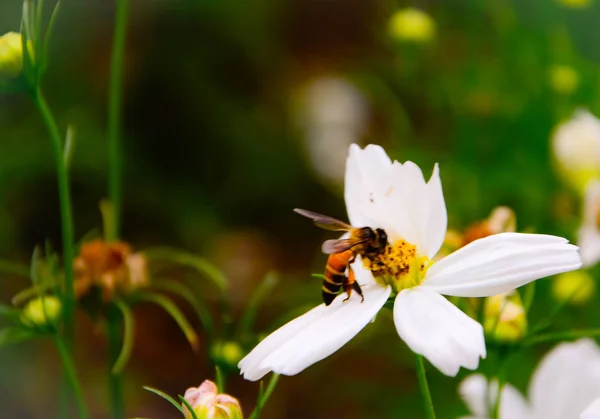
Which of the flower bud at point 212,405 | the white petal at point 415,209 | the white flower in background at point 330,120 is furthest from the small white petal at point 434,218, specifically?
the white flower in background at point 330,120

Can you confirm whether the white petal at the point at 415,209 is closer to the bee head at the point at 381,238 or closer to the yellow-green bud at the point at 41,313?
the bee head at the point at 381,238

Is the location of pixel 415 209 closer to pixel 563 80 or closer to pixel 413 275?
pixel 413 275

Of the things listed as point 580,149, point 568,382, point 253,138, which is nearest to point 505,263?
point 568,382

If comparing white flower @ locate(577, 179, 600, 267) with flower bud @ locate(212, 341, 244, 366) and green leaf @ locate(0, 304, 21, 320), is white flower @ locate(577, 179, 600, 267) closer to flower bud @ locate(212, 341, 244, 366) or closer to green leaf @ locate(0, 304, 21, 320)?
flower bud @ locate(212, 341, 244, 366)

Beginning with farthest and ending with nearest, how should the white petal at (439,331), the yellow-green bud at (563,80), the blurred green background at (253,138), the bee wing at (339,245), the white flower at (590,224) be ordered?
the blurred green background at (253,138) → the yellow-green bud at (563,80) → the white flower at (590,224) → the bee wing at (339,245) → the white petal at (439,331)

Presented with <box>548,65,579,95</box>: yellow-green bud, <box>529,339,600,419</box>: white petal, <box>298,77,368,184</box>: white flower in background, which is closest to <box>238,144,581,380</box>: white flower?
<box>529,339,600,419</box>: white petal

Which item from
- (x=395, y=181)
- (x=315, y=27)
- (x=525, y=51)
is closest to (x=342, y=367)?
(x=525, y=51)
